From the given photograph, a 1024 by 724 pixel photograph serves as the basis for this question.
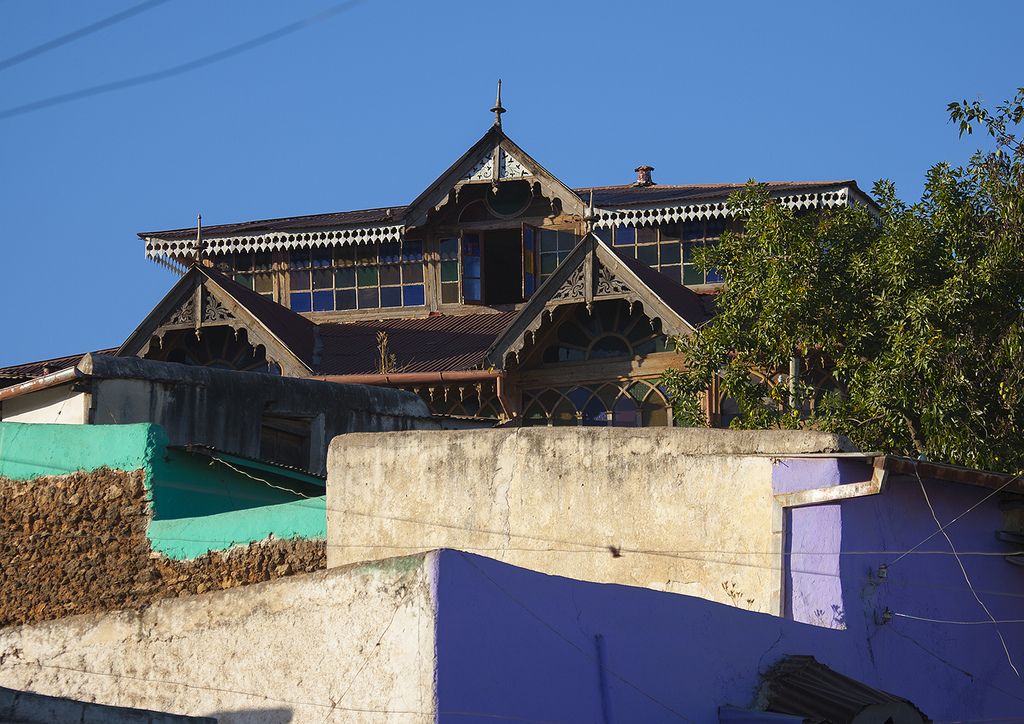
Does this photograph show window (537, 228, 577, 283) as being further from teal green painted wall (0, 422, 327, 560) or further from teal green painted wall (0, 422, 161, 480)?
teal green painted wall (0, 422, 161, 480)

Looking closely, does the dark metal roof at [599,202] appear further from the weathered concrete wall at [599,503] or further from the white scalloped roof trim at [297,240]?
the weathered concrete wall at [599,503]

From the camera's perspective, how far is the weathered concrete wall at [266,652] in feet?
28.5

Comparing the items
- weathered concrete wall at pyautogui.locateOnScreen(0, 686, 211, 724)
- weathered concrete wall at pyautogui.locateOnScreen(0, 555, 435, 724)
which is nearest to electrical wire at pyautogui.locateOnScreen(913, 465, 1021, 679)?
weathered concrete wall at pyautogui.locateOnScreen(0, 555, 435, 724)

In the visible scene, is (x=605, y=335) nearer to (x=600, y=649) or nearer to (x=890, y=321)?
(x=890, y=321)

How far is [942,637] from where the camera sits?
13.0 m

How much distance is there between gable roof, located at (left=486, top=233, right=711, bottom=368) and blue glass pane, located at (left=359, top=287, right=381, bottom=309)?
13.3 feet

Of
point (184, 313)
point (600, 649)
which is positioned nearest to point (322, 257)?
point (184, 313)

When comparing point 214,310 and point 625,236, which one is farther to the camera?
point 625,236

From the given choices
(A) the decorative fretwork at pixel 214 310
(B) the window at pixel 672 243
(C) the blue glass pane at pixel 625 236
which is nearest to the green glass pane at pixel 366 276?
(A) the decorative fretwork at pixel 214 310

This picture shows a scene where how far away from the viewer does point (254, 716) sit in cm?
934

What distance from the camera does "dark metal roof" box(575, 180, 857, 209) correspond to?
23891 mm

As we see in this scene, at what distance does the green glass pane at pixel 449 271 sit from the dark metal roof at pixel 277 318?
2185 mm

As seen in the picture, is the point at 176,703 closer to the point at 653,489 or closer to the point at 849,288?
the point at 653,489

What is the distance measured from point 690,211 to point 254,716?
15864 mm
